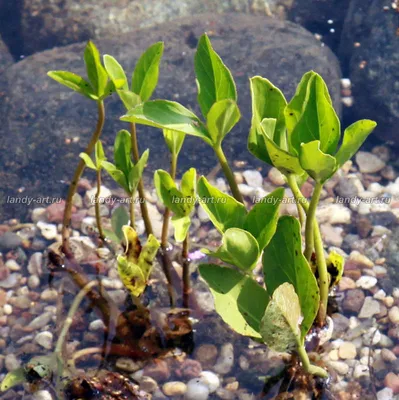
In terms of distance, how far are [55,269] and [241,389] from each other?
1.05m

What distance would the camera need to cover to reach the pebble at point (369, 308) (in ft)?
7.88

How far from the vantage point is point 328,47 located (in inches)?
157

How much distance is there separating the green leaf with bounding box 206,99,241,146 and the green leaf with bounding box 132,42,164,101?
0.39m

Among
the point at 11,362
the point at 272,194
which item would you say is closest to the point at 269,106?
the point at 272,194

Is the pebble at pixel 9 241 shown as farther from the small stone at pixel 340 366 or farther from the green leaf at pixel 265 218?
the small stone at pixel 340 366

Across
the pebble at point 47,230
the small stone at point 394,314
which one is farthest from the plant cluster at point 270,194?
the pebble at point 47,230

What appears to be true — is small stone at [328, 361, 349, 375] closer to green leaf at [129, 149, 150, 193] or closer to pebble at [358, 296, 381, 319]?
pebble at [358, 296, 381, 319]

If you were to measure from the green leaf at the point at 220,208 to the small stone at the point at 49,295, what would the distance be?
3.50ft

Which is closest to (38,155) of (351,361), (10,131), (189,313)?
(10,131)

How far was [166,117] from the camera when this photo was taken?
1.69 metres

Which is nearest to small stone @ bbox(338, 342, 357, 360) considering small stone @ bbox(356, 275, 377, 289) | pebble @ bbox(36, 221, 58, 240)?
small stone @ bbox(356, 275, 377, 289)

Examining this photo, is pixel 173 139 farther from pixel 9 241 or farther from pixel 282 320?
pixel 9 241

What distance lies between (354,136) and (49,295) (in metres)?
1.61

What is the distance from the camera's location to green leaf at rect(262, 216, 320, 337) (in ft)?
5.75
